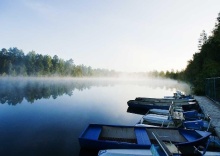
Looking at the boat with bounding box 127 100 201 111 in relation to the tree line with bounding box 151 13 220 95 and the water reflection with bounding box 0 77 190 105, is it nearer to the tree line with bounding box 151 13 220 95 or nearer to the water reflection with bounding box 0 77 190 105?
the tree line with bounding box 151 13 220 95

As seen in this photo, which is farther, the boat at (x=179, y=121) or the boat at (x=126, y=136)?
the boat at (x=179, y=121)

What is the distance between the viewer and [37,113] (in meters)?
27.8

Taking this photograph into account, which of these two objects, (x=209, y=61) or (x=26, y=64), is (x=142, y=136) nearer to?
(x=209, y=61)

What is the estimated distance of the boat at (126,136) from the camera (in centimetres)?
1205

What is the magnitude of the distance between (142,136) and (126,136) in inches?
53.4

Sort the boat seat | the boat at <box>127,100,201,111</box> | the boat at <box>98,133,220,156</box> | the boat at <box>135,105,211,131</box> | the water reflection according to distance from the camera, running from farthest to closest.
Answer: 1. the water reflection
2. the boat at <box>127,100,201,111</box>
3. the boat at <box>135,105,211,131</box>
4. the boat seat
5. the boat at <box>98,133,220,156</box>

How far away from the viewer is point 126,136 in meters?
13.9

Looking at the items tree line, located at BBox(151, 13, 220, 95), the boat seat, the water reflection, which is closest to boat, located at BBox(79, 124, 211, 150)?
the boat seat

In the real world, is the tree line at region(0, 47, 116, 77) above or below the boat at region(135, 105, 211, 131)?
above

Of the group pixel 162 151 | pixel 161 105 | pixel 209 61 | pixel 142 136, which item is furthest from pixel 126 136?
pixel 209 61

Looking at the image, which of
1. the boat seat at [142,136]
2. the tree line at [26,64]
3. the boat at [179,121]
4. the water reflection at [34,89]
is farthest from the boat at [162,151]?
the tree line at [26,64]

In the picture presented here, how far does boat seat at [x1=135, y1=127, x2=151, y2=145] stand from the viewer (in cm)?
1186

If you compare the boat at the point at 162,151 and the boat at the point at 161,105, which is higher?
the boat at the point at 162,151

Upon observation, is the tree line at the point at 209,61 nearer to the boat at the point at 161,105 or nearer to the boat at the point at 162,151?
the boat at the point at 161,105
